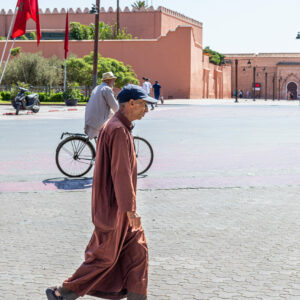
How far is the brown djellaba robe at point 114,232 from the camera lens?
3.71 m

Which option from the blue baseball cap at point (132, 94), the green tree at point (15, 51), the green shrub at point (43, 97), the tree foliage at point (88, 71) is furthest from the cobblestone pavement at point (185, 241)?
the green tree at point (15, 51)

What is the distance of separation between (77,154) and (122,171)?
6.33 m

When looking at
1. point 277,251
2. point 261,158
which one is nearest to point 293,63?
point 261,158

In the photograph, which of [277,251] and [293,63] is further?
[293,63]

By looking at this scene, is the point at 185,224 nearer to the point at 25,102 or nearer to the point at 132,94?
the point at 132,94

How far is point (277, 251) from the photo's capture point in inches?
220

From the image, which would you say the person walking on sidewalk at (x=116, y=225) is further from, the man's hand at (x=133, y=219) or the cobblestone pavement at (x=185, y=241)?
the cobblestone pavement at (x=185, y=241)

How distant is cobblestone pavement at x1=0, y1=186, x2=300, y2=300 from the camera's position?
15.2 feet

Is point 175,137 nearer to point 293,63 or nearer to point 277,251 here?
point 277,251

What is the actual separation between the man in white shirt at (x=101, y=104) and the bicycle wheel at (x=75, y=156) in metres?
0.64

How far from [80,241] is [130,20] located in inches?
2950

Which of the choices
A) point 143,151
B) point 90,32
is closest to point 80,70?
point 90,32

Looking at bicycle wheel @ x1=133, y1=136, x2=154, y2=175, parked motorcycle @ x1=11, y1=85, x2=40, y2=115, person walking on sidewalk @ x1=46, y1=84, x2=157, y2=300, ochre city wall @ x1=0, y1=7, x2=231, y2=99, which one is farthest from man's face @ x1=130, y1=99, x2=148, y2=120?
ochre city wall @ x1=0, y1=7, x2=231, y2=99

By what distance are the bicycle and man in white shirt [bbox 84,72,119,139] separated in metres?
0.61
